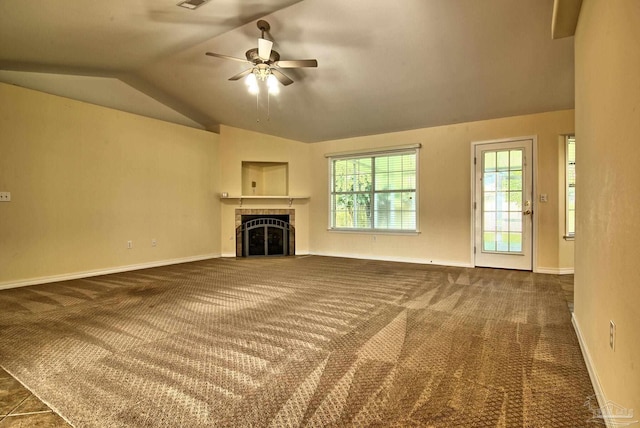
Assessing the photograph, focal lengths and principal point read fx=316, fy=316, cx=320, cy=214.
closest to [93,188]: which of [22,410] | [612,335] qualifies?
[22,410]

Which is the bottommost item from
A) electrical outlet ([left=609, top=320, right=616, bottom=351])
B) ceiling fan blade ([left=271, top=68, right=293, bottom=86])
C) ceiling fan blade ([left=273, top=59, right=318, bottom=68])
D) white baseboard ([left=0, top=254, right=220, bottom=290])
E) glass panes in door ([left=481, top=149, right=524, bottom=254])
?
white baseboard ([left=0, top=254, right=220, bottom=290])

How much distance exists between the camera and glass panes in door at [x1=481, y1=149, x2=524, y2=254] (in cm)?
489

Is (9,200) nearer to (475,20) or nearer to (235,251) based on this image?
(235,251)

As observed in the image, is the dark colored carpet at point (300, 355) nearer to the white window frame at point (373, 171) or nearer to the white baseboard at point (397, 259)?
the white baseboard at point (397, 259)

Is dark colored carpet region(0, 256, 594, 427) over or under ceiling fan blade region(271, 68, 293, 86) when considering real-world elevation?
under

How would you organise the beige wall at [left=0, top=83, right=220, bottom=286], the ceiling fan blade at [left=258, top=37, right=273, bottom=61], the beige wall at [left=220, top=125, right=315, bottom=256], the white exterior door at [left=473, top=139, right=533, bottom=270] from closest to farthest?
the ceiling fan blade at [left=258, top=37, right=273, bottom=61], the beige wall at [left=0, top=83, right=220, bottom=286], the white exterior door at [left=473, top=139, right=533, bottom=270], the beige wall at [left=220, top=125, right=315, bottom=256]

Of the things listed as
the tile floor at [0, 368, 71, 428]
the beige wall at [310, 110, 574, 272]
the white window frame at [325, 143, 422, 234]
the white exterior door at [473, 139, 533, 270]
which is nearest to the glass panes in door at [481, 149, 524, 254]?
the white exterior door at [473, 139, 533, 270]

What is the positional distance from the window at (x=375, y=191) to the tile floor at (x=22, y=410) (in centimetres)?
524

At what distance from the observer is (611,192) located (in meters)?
1.42

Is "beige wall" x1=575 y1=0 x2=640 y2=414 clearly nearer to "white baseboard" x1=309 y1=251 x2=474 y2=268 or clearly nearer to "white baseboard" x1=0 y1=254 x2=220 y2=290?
"white baseboard" x1=309 y1=251 x2=474 y2=268

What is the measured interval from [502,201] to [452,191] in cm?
76

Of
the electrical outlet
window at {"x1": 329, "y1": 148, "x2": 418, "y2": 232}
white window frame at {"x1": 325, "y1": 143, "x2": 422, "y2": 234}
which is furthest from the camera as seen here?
window at {"x1": 329, "y1": 148, "x2": 418, "y2": 232}

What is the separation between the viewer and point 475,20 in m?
3.06

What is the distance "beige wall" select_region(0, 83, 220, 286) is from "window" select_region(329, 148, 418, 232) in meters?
2.62
